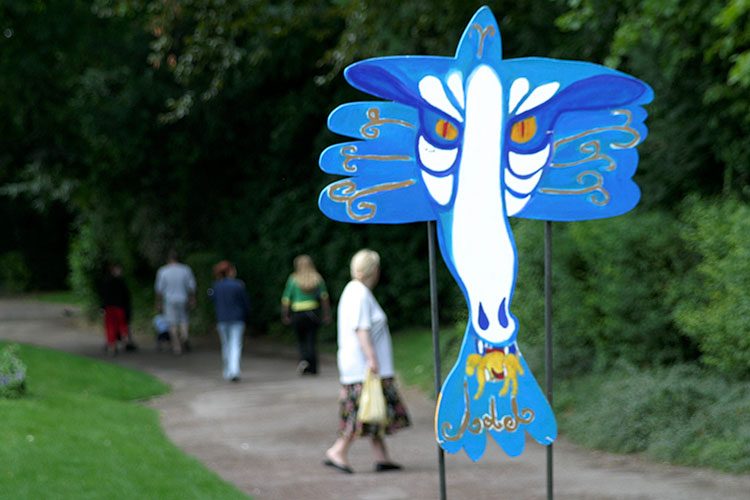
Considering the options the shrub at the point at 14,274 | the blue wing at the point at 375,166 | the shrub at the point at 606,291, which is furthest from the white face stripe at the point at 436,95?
the shrub at the point at 14,274

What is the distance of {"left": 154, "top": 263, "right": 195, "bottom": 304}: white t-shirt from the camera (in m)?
18.9

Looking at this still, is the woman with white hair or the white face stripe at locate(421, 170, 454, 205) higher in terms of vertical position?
the white face stripe at locate(421, 170, 454, 205)

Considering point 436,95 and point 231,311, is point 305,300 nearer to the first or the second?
point 231,311

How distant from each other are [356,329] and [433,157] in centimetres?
274

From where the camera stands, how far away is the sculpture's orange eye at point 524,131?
5723 mm

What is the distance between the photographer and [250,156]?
21.9 metres

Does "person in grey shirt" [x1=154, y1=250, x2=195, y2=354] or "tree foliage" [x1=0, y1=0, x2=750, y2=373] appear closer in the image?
"tree foliage" [x1=0, y1=0, x2=750, y2=373]

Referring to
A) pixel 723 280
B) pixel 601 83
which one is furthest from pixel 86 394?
pixel 601 83

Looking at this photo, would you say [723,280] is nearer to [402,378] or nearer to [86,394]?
[402,378]

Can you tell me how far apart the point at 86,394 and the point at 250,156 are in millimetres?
9765

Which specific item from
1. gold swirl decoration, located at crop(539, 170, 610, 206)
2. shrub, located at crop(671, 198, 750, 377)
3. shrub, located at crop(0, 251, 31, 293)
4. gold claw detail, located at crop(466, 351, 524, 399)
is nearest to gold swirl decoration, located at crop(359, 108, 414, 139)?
gold swirl decoration, located at crop(539, 170, 610, 206)

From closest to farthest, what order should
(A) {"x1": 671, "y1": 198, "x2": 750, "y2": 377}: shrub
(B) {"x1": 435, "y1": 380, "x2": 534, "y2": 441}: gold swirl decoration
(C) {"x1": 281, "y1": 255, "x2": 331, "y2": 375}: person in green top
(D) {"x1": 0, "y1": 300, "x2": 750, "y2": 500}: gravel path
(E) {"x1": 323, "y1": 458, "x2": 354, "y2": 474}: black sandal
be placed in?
(B) {"x1": 435, "y1": 380, "x2": 534, "y2": 441}: gold swirl decoration, (D) {"x1": 0, "y1": 300, "x2": 750, "y2": 500}: gravel path, (E) {"x1": 323, "y1": 458, "x2": 354, "y2": 474}: black sandal, (A) {"x1": 671, "y1": 198, "x2": 750, "y2": 377}: shrub, (C) {"x1": 281, "y1": 255, "x2": 331, "y2": 375}: person in green top

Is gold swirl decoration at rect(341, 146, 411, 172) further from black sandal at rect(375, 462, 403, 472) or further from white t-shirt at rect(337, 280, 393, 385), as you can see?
black sandal at rect(375, 462, 403, 472)

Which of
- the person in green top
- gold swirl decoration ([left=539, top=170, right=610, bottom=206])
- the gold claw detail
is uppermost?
gold swirl decoration ([left=539, top=170, right=610, bottom=206])
